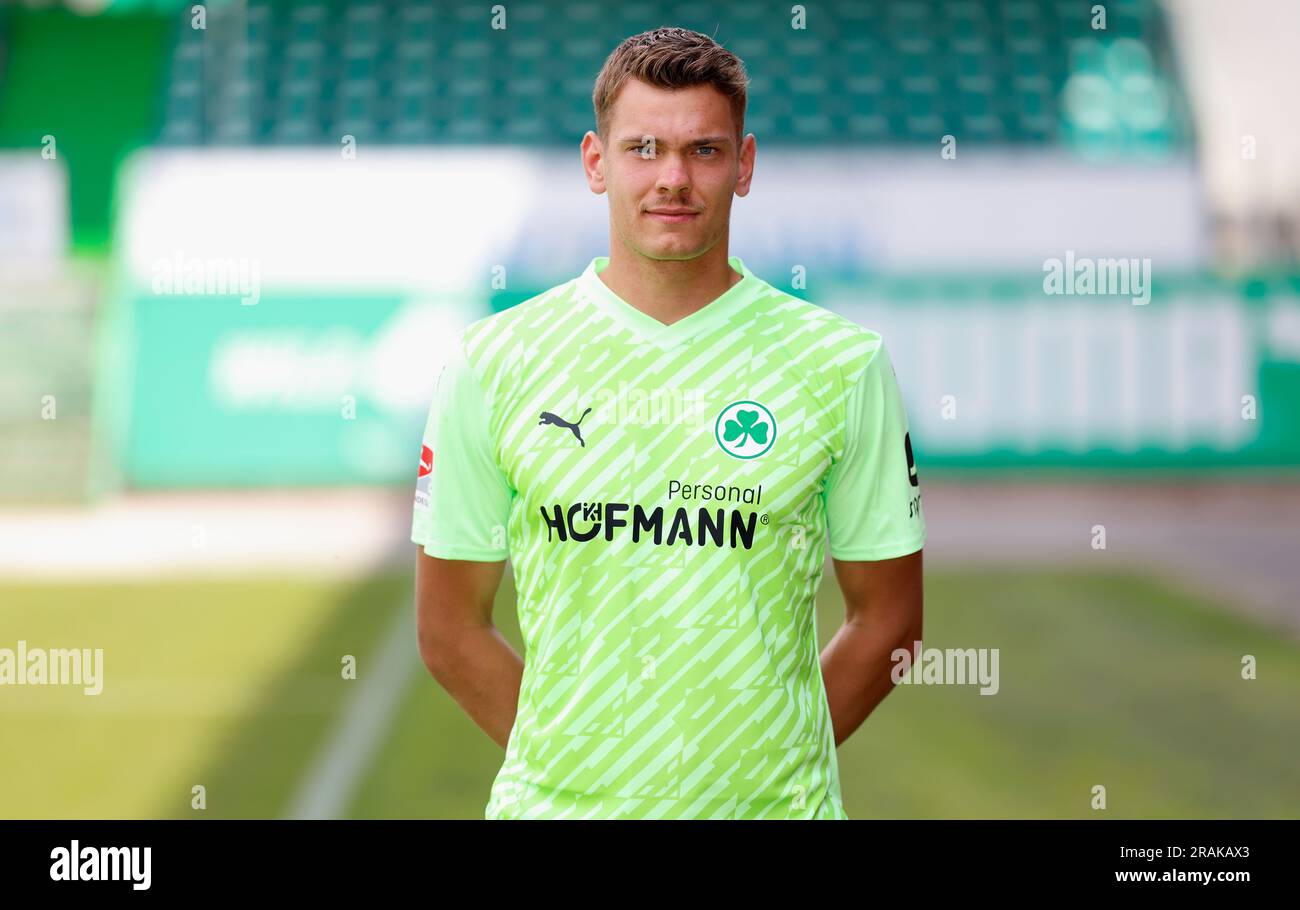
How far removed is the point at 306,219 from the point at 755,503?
37.6 ft

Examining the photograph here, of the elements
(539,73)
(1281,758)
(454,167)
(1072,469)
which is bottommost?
(1281,758)

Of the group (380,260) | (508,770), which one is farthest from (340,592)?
(508,770)

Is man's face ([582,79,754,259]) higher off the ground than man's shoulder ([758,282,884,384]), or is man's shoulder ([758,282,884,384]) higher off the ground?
man's face ([582,79,754,259])

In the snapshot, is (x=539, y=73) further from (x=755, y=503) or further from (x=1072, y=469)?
(x=755, y=503)

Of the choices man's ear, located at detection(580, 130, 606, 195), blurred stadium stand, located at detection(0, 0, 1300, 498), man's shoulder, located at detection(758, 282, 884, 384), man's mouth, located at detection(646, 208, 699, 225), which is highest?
Answer: blurred stadium stand, located at detection(0, 0, 1300, 498)

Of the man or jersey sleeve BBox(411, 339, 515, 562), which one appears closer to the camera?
the man

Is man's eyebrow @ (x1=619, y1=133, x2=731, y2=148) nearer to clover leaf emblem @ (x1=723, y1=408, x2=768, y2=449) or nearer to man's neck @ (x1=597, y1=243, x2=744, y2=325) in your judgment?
man's neck @ (x1=597, y1=243, x2=744, y2=325)

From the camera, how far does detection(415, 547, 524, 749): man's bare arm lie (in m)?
2.27

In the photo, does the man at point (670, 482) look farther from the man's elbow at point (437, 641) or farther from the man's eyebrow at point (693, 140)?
the man's elbow at point (437, 641)

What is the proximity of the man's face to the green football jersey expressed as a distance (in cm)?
16

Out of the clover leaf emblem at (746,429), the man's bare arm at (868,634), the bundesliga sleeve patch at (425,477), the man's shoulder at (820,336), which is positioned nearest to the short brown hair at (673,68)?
the man's shoulder at (820,336)

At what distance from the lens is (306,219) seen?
1279cm

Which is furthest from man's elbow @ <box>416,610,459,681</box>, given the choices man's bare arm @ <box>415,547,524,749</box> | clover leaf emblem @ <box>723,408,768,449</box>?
clover leaf emblem @ <box>723,408,768,449</box>

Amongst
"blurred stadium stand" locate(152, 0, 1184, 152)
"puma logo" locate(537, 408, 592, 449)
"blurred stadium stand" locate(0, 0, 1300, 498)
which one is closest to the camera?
"puma logo" locate(537, 408, 592, 449)
